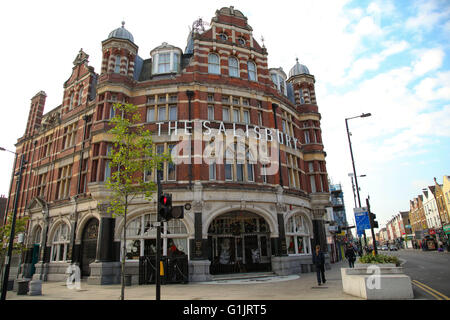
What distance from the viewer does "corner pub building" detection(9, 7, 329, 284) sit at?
19.0 m

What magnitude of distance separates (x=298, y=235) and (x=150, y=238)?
37.1 ft

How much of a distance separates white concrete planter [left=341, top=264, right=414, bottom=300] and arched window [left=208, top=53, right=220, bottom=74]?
18298mm

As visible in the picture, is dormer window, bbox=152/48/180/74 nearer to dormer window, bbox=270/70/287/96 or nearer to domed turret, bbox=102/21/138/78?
domed turret, bbox=102/21/138/78

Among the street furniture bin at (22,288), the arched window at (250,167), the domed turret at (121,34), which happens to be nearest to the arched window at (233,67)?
the arched window at (250,167)

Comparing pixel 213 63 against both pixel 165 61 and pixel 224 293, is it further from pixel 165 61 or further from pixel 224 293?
pixel 224 293

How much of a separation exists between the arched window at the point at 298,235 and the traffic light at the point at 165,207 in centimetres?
1523

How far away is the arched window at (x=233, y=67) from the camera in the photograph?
78.2 feet

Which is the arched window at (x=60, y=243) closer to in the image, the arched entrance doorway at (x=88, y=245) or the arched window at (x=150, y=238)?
the arched entrance doorway at (x=88, y=245)

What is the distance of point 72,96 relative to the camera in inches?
1096

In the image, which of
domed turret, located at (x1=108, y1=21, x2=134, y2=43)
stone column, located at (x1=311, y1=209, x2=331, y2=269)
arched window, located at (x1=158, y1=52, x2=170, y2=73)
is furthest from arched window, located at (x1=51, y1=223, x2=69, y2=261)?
stone column, located at (x1=311, y1=209, x2=331, y2=269)

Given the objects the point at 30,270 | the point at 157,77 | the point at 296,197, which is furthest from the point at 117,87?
the point at 30,270

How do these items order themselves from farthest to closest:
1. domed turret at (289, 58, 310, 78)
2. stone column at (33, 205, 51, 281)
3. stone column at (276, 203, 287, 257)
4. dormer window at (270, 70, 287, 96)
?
domed turret at (289, 58, 310, 78), dormer window at (270, 70, 287, 96), stone column at (33, 205, 51, 281), stone column at (276, 203, 287, 257)
